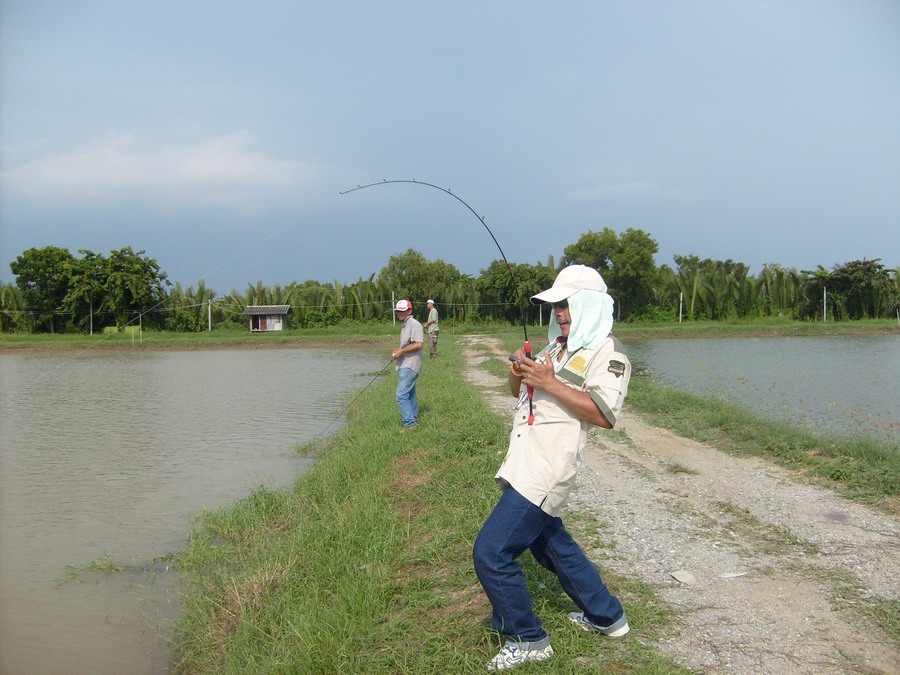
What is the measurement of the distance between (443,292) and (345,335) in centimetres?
684

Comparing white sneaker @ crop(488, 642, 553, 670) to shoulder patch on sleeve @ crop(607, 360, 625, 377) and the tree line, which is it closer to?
shoulder patch on sleeve @ crop(607, 360, 625, 377)

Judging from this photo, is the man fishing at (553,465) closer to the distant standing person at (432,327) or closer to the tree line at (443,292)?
the distant standing person at (432,327)

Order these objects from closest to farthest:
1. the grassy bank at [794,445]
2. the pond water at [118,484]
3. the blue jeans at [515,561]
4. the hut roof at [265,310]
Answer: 1. the blue jeans at [515,561]
2. the pond water at [118,484]
3. the grassy bank at [794,445]
4. the hut roof at [265,310]

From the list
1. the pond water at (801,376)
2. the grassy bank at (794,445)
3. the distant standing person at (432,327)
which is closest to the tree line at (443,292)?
the pond water at (801,376)

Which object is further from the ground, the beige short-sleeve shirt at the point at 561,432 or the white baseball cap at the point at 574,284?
the white baseball cap at the point at 574,284

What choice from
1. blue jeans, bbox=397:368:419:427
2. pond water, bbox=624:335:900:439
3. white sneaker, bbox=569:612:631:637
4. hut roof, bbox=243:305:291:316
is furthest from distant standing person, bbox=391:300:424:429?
hut roof, bbox=243:305:291:316

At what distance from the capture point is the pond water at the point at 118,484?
4.40 m

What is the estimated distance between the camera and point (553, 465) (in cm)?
283

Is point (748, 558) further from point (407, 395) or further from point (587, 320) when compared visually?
point (407, 395)

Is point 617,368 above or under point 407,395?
above


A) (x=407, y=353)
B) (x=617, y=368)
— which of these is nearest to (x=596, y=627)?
(x=617, y=368)

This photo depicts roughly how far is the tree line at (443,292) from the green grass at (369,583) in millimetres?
28502

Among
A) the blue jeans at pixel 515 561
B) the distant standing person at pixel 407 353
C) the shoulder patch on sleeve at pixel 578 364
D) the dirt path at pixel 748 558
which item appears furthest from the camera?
the distant standing person at pixel 407 353

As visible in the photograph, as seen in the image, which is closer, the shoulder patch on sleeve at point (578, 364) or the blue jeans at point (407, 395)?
the shoulder patch on sleeve at point (578, 364)
